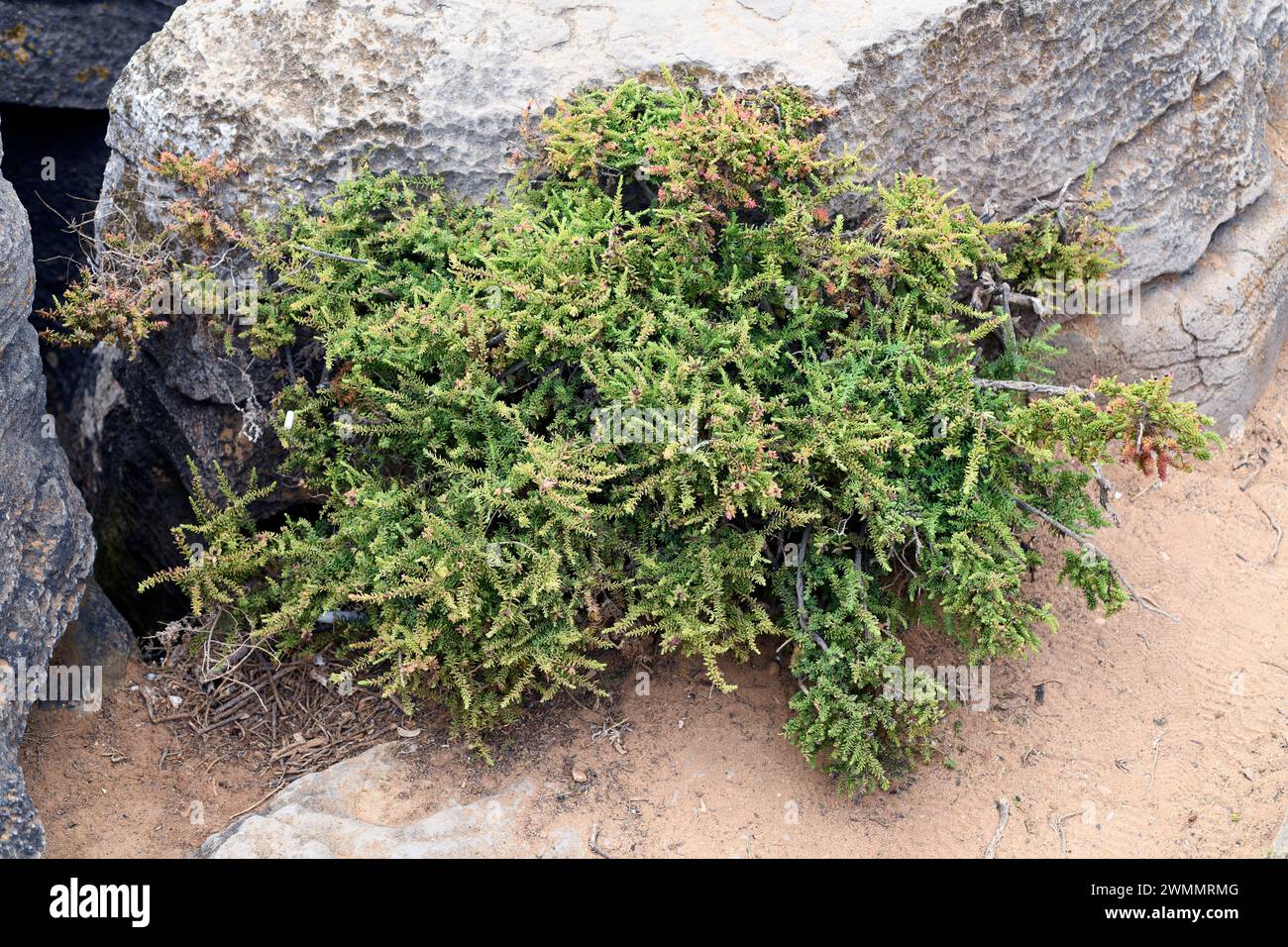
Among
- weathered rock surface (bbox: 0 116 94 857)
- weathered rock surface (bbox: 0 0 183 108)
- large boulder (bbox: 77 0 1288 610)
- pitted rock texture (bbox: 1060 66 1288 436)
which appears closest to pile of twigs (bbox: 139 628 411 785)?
weathered rock surface (bbox: 0 116 94 857)

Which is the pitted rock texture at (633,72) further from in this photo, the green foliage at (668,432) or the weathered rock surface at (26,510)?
the weathered rock surface at (26,510)

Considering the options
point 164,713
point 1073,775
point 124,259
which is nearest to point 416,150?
point 124,259

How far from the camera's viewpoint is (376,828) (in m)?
4.48

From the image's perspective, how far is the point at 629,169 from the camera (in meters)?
5.17

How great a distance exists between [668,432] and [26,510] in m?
2.57

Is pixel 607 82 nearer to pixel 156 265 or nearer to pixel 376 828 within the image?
pixel 156 265

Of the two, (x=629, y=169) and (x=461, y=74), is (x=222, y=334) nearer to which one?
(x=461, y=74)

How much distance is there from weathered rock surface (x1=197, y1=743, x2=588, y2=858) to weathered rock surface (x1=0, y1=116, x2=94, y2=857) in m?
0.95

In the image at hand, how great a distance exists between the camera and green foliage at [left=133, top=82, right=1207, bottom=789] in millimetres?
4512

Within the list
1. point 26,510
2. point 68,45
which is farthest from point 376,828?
point 68,45

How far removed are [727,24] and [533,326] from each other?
1.81 m

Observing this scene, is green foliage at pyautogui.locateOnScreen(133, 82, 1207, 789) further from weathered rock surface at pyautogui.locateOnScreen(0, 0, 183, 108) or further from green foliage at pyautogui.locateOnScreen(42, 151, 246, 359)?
weathered rock surface at pyautogui.locateOnScreen(0, 0, 183, 108)

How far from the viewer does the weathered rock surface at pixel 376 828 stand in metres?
4.39
